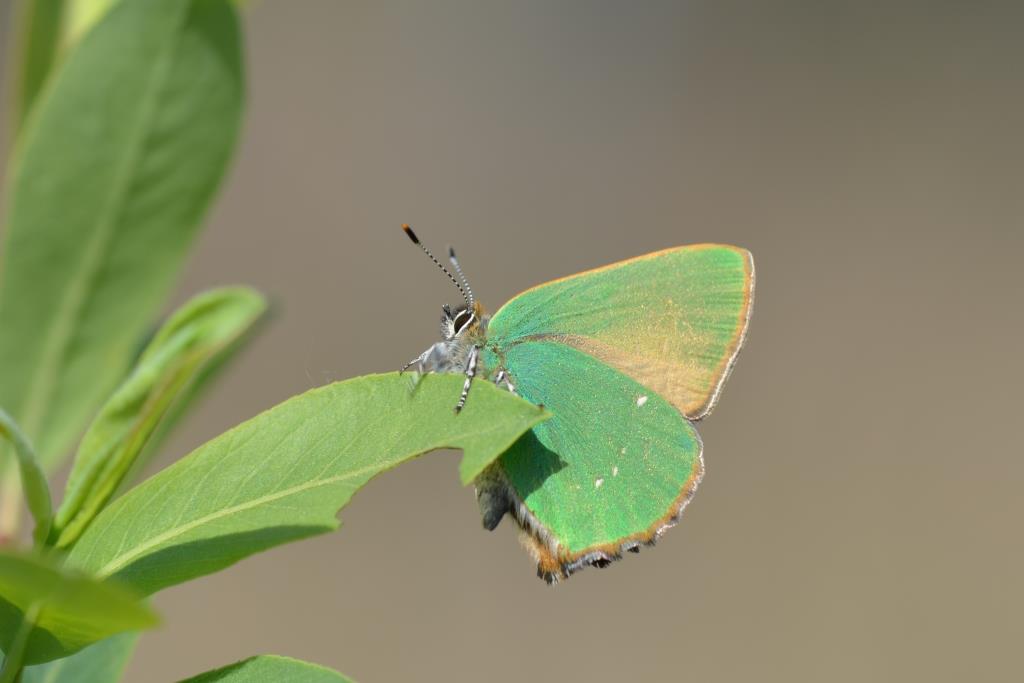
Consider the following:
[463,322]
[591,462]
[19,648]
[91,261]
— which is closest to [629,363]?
[591,462]

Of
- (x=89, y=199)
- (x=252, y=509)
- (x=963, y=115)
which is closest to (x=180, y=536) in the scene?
(x=252, y=509)

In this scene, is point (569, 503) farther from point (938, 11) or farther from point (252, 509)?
point (938, 11)

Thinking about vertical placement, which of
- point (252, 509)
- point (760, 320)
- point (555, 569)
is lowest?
point (760, 320)

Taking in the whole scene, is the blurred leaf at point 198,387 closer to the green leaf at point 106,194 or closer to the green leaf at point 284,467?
the green leaf at point 106,194

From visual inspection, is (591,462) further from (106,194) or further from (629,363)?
(106,194)

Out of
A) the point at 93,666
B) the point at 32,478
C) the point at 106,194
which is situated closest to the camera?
the point at 32,478

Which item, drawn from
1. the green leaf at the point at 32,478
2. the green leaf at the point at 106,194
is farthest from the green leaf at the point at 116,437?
the green leaf at the point at 106,194

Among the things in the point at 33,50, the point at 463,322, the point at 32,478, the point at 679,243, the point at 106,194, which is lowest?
the point at 679,243
